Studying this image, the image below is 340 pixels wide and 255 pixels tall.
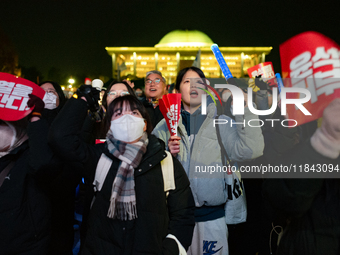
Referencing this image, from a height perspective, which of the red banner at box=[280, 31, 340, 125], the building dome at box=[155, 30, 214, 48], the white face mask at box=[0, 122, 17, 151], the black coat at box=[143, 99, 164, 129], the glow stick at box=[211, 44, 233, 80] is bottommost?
the white face mask at box=[0, 122, 17, 151]

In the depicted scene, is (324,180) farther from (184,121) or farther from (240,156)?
(184,121)

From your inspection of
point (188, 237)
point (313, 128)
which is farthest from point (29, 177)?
point (313, 128)

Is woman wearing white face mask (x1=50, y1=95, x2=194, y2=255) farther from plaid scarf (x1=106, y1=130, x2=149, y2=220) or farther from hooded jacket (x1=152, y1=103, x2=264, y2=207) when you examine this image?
hooded jacket (x1=152, y1=103, x2=264, y2=207)

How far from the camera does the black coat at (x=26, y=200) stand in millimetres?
1630

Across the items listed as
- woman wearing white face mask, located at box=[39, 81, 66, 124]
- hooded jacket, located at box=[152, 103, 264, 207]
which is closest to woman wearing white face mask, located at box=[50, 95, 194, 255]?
hooded jacket, located at box=[152, 103, 264, 207]

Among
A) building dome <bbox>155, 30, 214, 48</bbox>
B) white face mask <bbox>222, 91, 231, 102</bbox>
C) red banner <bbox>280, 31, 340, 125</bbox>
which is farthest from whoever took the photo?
building dome <bbox>155, 30, 214, 48</bbox>

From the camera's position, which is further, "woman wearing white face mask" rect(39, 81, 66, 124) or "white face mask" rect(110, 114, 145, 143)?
"woman wearing white face mask" rect(39, 81, 66, 124)

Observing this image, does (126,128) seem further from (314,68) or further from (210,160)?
(314,68)

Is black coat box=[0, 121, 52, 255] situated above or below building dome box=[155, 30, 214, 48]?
below

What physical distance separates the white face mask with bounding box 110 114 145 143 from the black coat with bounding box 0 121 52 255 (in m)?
0.48

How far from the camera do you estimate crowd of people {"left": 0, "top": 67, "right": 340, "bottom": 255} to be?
3.79 ft

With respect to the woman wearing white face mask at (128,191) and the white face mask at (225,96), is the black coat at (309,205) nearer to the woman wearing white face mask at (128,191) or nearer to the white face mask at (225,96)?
the woman wearing white face mask at (128,191)

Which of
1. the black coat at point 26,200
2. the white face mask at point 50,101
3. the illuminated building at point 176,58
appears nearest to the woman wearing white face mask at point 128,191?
the black coat at point 26,200

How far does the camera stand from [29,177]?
1.78 m
